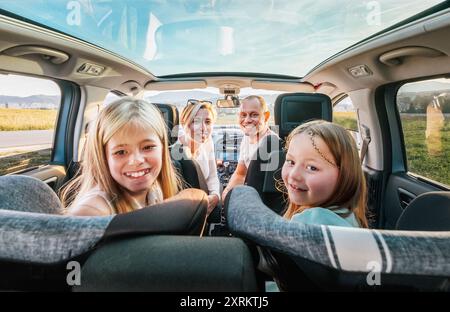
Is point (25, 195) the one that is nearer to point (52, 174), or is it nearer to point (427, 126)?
point (52, 174)

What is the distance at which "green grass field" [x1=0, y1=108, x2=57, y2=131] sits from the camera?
284 cm

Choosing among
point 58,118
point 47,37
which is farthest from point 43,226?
point 58,118

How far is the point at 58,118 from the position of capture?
375cm

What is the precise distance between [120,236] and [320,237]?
1.35ft

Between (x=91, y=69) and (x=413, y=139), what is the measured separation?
370 cm

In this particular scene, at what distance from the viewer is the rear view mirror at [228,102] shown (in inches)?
183

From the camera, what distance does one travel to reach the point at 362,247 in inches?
22.8

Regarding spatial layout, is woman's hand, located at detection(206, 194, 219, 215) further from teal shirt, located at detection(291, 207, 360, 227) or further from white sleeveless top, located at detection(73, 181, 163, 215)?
teal shirt, located at detection(291, 207, 360, 227)

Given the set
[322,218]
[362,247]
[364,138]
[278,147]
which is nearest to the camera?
[362,247]

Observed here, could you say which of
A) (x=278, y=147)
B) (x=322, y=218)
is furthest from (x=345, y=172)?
(x=278, y=147)

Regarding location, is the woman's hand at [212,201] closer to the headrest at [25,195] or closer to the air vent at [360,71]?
the headrest at [25,195]

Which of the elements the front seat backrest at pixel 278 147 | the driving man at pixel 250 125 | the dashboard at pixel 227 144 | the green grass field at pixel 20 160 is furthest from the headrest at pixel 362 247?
the dashboard at pixel 227 144

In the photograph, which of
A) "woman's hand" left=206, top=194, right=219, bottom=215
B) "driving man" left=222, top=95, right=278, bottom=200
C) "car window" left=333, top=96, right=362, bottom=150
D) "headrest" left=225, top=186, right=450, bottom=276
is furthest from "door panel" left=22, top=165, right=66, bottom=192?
"car window" left=333, top=96, right=362, bottom=150

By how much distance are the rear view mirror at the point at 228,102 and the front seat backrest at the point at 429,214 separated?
11.9 ft
